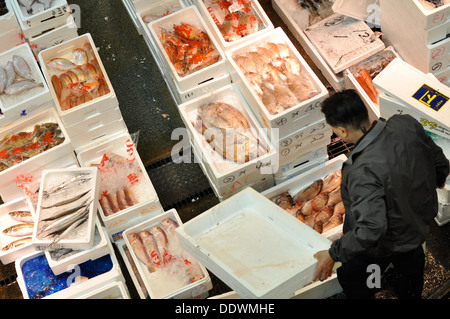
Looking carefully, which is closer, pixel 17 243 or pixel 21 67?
pixel 17 243

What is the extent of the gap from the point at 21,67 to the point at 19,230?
1.44 metres

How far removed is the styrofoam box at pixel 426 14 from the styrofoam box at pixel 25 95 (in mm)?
3038

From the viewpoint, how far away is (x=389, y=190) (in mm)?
4137

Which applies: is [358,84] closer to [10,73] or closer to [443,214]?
[443,214]

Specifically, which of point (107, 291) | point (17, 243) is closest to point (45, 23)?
point (17, 243)

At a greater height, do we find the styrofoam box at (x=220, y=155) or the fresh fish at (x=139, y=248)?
the styrofoam box at (x=220, y=155)

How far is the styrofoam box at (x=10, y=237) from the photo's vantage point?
5.60 m

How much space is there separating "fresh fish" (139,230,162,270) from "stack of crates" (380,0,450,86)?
2.72 m

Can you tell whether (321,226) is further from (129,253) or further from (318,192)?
(129,253)

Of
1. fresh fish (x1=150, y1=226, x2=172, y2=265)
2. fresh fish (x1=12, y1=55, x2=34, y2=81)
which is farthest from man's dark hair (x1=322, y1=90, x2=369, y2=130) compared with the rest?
fresh fish (x1=12, y1=55, x2=34, y2=81)

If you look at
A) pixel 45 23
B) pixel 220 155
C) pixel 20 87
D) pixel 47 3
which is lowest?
pixel 220 155

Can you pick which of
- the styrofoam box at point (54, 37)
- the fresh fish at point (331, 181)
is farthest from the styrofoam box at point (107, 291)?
the styrofoam box at point (54, 37)

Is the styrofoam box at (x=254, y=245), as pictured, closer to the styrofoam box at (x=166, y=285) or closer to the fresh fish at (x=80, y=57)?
the styrofoam box at (x=166, y=285)
